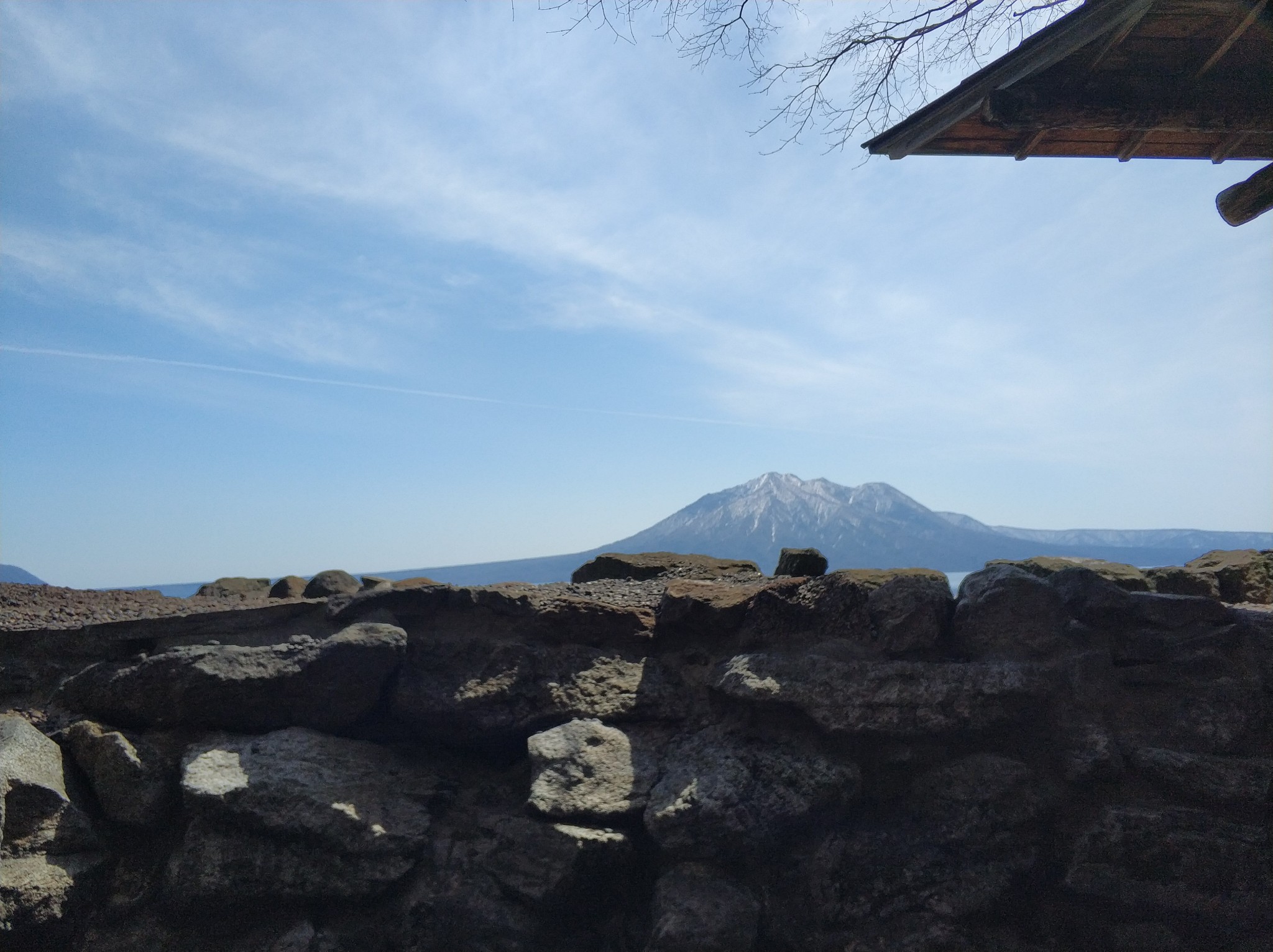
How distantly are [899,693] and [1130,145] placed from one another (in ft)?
16.4

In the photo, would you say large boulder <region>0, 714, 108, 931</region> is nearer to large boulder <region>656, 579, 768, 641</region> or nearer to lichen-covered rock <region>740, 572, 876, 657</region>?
large boulder <region>656, 579, 768, 641</region>

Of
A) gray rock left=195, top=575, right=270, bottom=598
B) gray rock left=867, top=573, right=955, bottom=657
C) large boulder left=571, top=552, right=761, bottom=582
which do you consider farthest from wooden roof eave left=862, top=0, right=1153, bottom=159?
gray rock left=195, top=575, right=270, bottom=598

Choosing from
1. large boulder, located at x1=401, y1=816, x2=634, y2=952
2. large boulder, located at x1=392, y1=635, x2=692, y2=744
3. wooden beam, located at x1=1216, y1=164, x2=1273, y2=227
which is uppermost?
wooden beam, located at x1=1216, y1=164, x2=1273, y2=227

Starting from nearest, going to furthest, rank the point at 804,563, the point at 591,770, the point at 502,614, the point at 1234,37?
the point at 1234,37
the point at 591,770
the point at 502,614
the point at 804,563

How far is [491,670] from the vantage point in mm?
5914

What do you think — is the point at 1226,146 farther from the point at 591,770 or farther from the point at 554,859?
the point at 554,859

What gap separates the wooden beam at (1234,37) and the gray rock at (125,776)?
9.53 meters

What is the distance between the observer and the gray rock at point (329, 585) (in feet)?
25.6

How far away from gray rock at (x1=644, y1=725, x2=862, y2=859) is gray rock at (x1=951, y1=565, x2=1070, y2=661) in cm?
141

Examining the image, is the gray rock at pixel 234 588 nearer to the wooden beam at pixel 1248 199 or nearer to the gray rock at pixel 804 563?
the gray rock at pixel 804 563

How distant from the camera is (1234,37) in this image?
5.15 meters

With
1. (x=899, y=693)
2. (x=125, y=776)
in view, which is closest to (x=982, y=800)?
(x=899, y=693)

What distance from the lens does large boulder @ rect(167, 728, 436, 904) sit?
4992 millimetres

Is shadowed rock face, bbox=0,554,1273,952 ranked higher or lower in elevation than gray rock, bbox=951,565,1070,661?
lower
